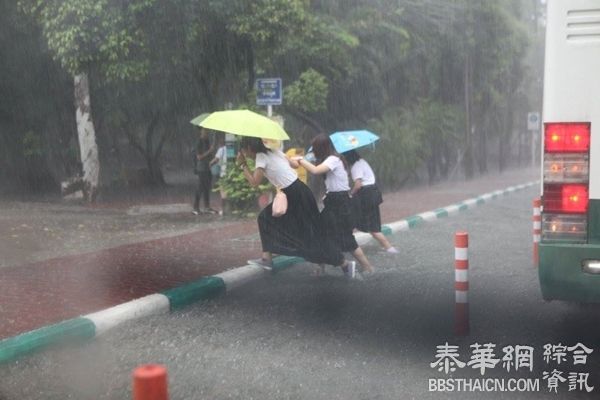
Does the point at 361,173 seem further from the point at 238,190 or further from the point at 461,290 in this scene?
the point at 238,190

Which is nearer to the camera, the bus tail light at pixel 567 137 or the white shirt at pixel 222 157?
the bus tail light at pixel 567 137

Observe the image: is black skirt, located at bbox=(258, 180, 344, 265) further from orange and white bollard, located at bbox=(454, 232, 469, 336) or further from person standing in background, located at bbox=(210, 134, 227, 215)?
person standing in background, located at bbox=(210, 134, 227, 215)

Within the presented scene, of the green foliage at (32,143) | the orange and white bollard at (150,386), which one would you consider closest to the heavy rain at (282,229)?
the orange and white bollard at (150,386)

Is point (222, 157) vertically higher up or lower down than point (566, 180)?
lower down

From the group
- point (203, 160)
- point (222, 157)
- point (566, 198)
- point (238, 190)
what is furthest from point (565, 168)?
point (222, 157)

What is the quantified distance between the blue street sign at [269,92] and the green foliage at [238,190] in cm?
128

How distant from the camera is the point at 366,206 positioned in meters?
9.56

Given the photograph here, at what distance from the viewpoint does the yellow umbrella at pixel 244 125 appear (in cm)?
710

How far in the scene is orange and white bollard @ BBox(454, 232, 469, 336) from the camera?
5750mm

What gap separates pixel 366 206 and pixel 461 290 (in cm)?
380

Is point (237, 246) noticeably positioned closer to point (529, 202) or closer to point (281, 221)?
point (281, 221)

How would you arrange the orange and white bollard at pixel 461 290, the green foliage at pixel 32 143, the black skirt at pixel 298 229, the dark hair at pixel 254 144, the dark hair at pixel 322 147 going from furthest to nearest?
1. the green foliage at pixel 32 143
2. the dark hair at pixel 322 147
3. the black skirt at pixel 298 229
4. the dark hair at pixel 254 144
5. the orange and white bollard at pixel 461 290

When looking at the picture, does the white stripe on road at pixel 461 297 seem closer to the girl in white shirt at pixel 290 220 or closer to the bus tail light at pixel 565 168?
the bus tail light at pixel 565 168

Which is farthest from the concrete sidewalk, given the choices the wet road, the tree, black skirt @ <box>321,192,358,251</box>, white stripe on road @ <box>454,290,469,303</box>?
the tree
